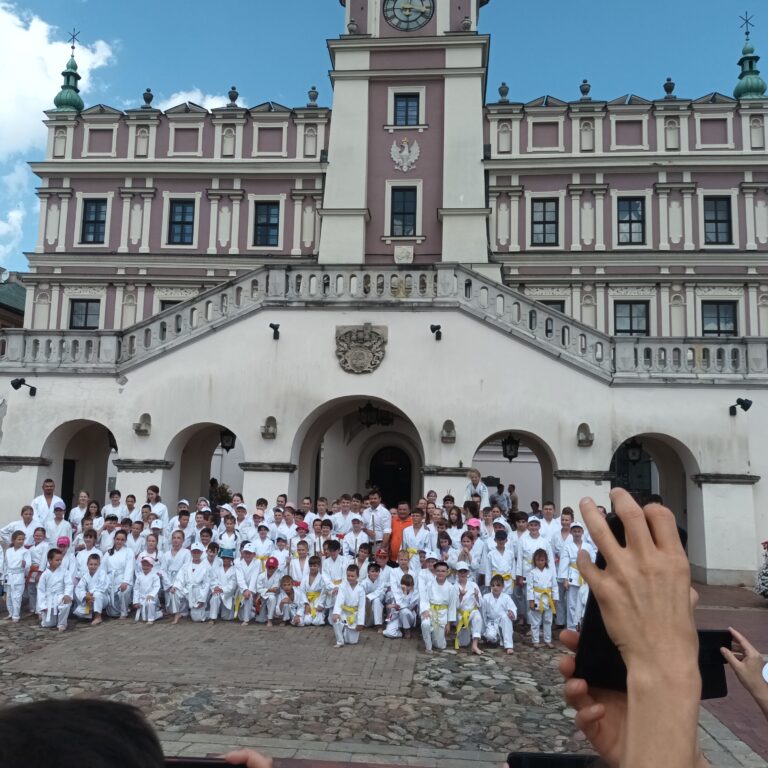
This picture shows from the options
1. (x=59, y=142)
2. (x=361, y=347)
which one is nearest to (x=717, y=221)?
(x=361, y=347)

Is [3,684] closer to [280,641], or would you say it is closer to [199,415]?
[280,641]

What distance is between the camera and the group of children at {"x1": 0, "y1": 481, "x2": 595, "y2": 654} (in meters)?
10.7

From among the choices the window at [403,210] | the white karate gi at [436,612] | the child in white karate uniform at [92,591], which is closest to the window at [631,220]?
the window at [403,210]

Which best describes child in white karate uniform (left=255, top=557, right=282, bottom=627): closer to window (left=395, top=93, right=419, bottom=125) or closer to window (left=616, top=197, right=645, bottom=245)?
window (left=395, top=93, right=419, bottom=125)

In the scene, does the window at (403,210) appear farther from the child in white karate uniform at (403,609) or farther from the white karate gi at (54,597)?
the white karate gi at (54,597)

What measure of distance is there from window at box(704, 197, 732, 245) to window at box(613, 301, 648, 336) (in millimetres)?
3531

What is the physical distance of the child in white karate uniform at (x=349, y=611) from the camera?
1037 centimetres

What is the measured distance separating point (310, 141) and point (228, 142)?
3408mm

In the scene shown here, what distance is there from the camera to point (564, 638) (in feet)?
5.33

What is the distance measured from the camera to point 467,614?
412 inches

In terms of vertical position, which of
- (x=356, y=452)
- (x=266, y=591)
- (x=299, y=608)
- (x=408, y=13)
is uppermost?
(x=408, y=13)

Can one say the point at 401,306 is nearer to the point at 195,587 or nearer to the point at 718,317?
the point at 195,587

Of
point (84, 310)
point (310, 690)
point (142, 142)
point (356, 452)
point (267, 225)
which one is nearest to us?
point (310, 690)

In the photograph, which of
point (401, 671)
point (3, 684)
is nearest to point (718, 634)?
point (401, 671)
